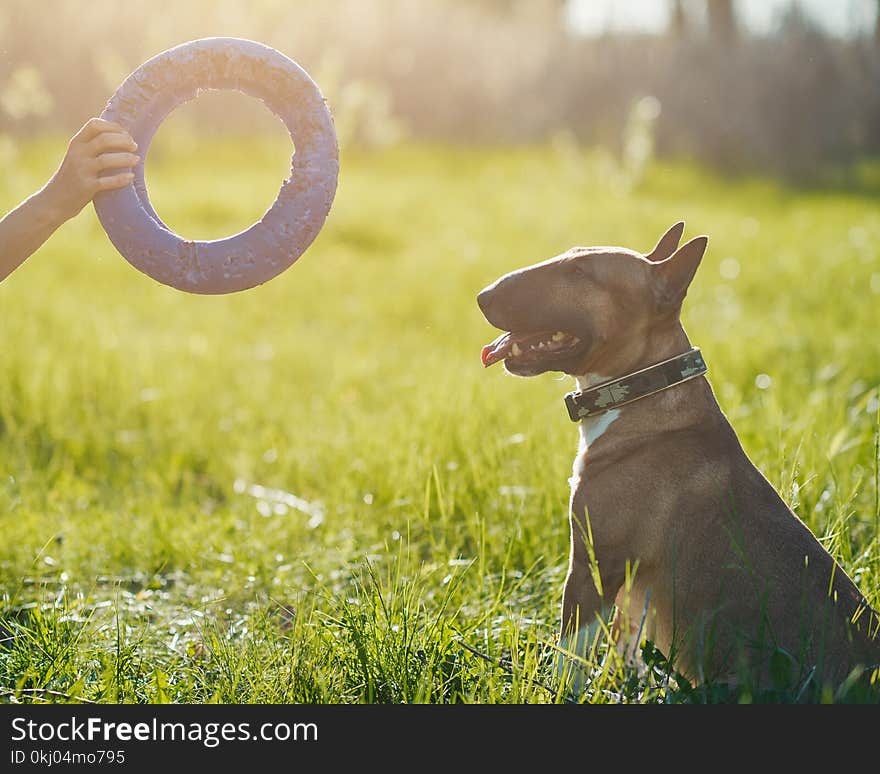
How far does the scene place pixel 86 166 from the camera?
300cm

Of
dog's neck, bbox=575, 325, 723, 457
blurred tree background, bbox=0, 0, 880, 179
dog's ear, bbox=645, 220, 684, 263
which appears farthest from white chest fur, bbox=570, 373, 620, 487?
blurred tree background, bbox=0, 0, 880, 179

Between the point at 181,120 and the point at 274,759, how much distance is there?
13.8 metres

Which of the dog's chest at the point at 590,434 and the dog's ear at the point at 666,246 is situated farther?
the dog's ear at the point at 666,246

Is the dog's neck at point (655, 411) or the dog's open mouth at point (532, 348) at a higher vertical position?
the dog's open mouth at point (532, 348)

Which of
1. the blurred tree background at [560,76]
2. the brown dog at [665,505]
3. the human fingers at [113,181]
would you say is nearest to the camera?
the brown dog at [665,505]

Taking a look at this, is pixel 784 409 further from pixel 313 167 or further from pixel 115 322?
pixel 115 322

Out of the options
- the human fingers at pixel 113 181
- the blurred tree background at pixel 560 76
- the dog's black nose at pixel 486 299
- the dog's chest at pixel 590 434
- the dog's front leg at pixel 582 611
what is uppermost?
the blurred tree background at pixel 560 76

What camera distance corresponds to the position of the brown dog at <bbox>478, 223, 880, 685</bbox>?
115 inches

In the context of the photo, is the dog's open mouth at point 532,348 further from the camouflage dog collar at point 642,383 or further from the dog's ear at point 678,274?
the dog's ear at point 678,274

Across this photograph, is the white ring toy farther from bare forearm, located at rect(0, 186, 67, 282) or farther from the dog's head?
the dog's head

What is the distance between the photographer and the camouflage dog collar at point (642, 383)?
3.18 metres

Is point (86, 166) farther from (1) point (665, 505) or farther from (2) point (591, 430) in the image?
(1) point (665, 505)

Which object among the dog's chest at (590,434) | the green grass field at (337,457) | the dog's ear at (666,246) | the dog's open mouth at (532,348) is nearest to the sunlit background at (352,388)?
the green grass field at (337,457)

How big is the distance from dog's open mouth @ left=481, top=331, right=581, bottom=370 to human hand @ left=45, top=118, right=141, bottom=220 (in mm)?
1318
